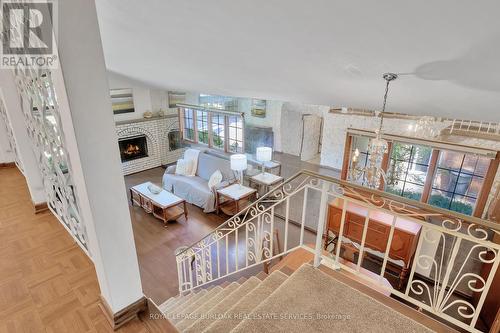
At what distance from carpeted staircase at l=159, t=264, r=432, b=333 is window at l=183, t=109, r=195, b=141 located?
685 cm

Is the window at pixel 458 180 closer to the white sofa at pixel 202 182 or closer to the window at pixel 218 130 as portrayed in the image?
the white sofa at pixel 202 182

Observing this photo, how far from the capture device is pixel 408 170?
5695 millimetres

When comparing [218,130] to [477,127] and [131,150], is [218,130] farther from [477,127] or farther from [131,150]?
[477,127]

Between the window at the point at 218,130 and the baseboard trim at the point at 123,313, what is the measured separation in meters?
6.50

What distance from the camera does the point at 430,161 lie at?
5.27 metres

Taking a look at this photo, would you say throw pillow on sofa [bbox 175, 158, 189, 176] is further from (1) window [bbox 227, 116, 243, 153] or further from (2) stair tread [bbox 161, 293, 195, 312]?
(2) stair tread [bbox 161, 293, 195, 312]

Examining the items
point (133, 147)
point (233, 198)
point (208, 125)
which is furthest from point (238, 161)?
point (133, 147)

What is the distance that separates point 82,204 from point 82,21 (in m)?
0.78

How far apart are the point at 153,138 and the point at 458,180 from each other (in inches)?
Answer: 306

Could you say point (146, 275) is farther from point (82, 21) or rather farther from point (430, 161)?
point (430, 161)

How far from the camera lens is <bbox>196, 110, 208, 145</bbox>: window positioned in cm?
817

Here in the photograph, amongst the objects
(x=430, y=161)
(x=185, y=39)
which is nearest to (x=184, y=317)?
(x=185, y=39)

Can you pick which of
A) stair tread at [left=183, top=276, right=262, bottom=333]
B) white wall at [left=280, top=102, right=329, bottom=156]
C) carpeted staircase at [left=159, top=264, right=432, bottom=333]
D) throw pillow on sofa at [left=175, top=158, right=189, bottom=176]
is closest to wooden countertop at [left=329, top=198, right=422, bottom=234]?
stair tread at [left=183, top=276, right=262, bottom=333]

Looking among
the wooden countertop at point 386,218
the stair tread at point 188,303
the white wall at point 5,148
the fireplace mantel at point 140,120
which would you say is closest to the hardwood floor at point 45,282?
the white wall at point 5,148
